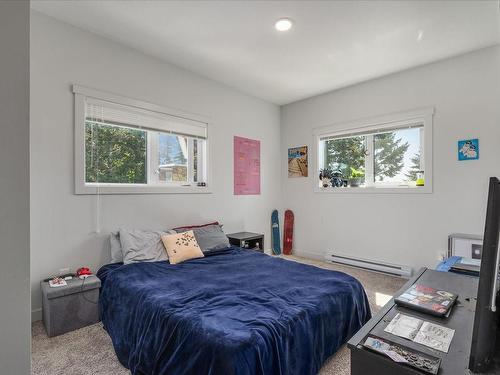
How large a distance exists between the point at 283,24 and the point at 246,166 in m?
2.13

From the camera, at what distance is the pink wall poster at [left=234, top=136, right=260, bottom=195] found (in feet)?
13.5

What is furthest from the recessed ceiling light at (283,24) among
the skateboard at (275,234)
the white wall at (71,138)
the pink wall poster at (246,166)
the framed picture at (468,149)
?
the skateboard at (275,234)

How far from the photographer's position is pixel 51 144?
2.44 m

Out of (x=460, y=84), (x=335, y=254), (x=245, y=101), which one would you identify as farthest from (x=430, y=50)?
(x=335, y=254)

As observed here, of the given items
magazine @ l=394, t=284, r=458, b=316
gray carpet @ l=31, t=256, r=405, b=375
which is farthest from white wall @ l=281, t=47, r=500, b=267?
magazine @ l=394, t=284, r=458, b=316

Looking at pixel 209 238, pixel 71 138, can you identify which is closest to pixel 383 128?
pixel 209 238

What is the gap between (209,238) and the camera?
10.4ft

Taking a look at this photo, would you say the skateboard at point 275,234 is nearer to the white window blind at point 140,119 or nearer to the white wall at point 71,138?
the white wall at point 71,138

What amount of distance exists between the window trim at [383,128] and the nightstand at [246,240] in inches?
50.0

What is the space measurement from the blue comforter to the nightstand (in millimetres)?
1122

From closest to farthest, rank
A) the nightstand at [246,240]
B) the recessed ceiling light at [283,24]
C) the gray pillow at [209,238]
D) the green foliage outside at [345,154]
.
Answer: the recessed ceiling light at [283,24] → the gray pillow at [209,238] → the nightstand at [246,240] → the green foliage outside at [345,154]

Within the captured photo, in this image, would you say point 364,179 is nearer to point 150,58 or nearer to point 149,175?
point 149,175

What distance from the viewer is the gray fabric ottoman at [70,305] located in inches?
83.5

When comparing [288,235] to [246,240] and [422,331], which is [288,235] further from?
[422,331]
